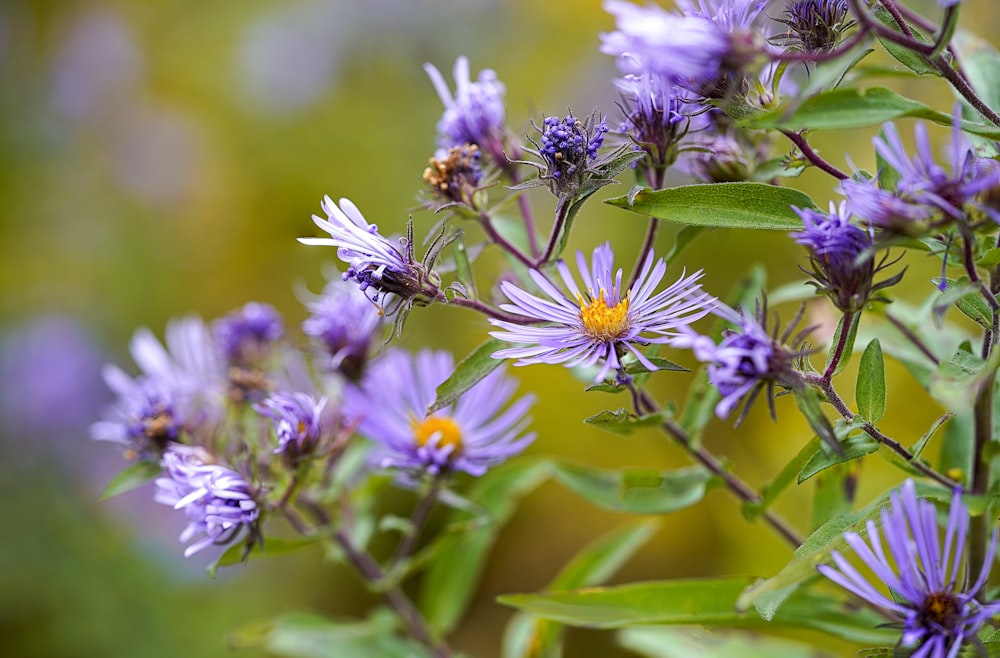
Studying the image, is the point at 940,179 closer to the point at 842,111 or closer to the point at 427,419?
the point at 842,111

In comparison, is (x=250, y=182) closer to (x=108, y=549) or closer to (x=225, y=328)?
(x=108, y=549)

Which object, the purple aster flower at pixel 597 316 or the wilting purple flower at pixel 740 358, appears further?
the purple aster flower at pixel 597 316

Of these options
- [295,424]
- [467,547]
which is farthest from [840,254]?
[467,547]

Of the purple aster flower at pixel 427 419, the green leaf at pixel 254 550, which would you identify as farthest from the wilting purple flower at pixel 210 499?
the purple aster flower at pixel 427 419

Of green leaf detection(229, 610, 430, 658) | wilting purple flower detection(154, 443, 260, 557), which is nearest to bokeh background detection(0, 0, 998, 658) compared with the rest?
green leaf detection(229, 610, 430, 658)

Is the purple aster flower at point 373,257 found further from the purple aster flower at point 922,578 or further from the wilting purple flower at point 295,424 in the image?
the purple aster flower at point 922,578
